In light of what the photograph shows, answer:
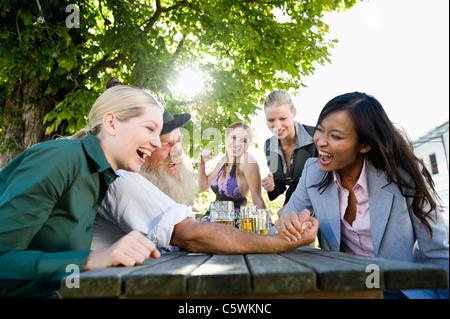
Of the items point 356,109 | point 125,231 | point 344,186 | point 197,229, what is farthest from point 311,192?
point 125,231

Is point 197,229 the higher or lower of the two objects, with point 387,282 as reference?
higher

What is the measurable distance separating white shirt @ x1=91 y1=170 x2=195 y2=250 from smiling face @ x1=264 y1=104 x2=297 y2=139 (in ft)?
8.23

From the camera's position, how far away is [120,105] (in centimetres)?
194

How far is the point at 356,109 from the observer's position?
7.43 feet

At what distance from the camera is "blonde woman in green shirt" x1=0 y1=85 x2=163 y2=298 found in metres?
1.20

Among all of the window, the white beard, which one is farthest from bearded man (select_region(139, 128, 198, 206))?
the window

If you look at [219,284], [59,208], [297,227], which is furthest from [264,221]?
[219,284]

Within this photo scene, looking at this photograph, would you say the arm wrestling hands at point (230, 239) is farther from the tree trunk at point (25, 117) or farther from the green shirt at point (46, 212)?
the tree trunk at point (25, 117)

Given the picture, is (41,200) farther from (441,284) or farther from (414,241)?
(414,241)

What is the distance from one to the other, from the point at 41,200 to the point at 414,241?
1.98 m

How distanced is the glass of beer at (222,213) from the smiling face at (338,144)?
0.91m

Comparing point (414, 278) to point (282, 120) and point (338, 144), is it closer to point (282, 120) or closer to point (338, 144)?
point (338, 144)
